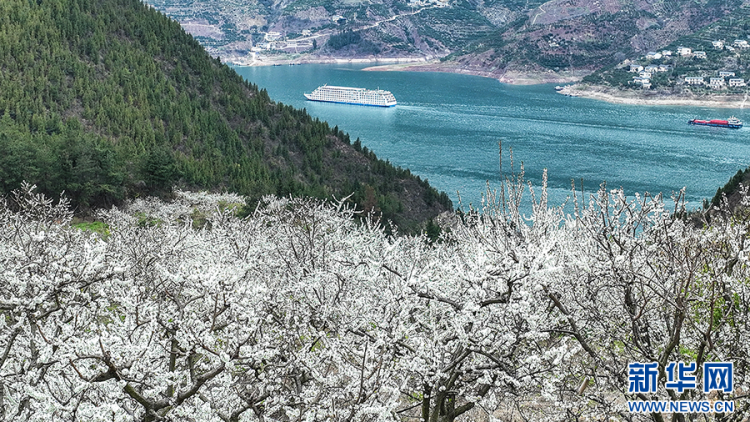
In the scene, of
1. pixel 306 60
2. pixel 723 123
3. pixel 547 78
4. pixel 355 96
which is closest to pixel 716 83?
pixel 723 123

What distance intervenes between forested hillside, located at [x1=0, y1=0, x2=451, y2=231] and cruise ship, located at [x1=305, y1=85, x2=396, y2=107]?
3623 centimetres

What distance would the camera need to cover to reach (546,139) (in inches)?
2534

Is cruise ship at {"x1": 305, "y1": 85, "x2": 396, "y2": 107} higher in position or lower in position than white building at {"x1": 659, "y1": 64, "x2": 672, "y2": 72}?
lower

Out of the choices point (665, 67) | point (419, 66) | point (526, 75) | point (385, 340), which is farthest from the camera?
point (419, 66)

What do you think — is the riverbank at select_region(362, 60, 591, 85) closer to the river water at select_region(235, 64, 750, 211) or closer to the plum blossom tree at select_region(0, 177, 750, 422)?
the river water at select_region(235, 64, 750, 211)

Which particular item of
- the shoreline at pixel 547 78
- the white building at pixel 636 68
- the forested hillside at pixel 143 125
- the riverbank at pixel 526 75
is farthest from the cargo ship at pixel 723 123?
the riverbank at pixel 526 75

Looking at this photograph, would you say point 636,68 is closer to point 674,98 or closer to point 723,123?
point 674,98

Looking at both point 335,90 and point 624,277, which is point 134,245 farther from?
point 335,90

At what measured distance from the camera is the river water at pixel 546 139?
49500 millimetres

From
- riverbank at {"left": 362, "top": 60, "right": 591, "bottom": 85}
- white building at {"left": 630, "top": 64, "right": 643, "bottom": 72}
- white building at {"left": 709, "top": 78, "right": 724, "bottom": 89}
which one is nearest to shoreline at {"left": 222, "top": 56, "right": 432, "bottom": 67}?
riverbank at {"left": 362, "top": 60, "right": 591, "bottom": 85}

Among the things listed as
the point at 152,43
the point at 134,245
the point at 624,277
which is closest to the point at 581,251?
the point at 624,277

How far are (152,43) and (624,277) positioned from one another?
162 ft

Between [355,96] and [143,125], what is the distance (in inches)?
2144

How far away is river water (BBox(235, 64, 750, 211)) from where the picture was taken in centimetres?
4950
